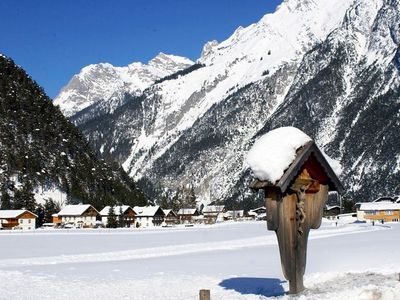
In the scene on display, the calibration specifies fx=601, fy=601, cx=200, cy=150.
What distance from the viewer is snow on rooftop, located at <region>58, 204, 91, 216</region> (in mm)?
146250

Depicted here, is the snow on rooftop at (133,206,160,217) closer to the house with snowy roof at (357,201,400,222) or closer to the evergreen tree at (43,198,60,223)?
the evergreen tree at (43,198,60,223)

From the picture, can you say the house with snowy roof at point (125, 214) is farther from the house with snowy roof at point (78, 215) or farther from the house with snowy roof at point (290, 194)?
the house with snowy roof at point (290, 194)

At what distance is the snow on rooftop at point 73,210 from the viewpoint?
480ft

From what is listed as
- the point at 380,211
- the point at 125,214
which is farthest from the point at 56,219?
the point at 380,211

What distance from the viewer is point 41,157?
540ft

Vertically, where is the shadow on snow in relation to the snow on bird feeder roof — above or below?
below

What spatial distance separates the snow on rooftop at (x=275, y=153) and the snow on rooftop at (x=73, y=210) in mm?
131732

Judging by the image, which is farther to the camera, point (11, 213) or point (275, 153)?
point (11, 213)

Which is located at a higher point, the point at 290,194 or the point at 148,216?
the point at 148,216

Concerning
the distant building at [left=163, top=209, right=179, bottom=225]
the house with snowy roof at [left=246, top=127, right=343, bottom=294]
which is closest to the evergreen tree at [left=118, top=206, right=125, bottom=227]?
the distant building at [left=163, top=209, right=179, bottom=225]

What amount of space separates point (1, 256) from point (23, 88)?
156 m

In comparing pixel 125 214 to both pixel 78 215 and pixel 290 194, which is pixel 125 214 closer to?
pixel 78 215

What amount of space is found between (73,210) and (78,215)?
2.58 m

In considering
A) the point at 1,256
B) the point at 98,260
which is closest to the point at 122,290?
the point at 98,260
